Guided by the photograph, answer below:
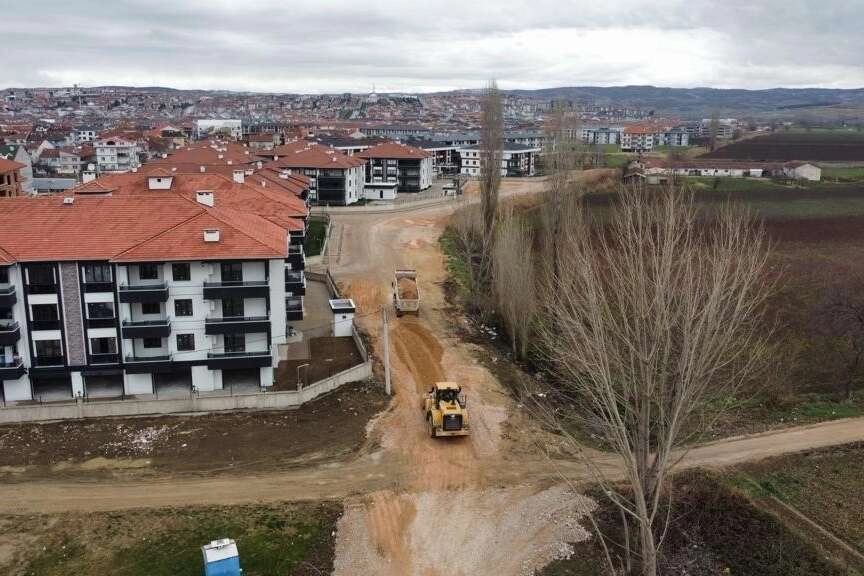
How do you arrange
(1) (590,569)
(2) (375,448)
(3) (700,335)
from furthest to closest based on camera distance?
(2) (375,448) → (1) (590,569) → (3) (700,335)

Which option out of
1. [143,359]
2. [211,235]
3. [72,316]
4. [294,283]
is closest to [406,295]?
Answer: [294,283]

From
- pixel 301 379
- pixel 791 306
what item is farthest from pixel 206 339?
pixel 791 306

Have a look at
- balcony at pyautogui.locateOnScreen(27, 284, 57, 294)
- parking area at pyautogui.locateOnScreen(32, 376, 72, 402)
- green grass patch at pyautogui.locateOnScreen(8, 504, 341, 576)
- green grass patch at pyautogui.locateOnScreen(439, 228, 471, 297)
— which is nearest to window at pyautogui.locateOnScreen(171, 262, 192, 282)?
balcony at pyautogui.locateOnScreen(27, 284, 57, 294)

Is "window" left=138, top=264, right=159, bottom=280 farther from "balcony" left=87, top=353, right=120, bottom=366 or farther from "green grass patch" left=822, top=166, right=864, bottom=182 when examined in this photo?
"green grass patch" left=822, top=166, right=864, bottom=182

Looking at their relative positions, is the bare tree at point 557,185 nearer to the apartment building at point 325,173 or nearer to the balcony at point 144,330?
the balcony at point 144,330

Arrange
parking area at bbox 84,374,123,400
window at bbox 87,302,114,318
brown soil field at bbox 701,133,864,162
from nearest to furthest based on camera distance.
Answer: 1. window at bbox 87,302,114,318
2. parking area at bbox 84,374,123,400
3. brown soil field at bbox 701,133,864,162

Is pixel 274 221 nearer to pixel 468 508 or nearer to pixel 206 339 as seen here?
pixel 206 339
